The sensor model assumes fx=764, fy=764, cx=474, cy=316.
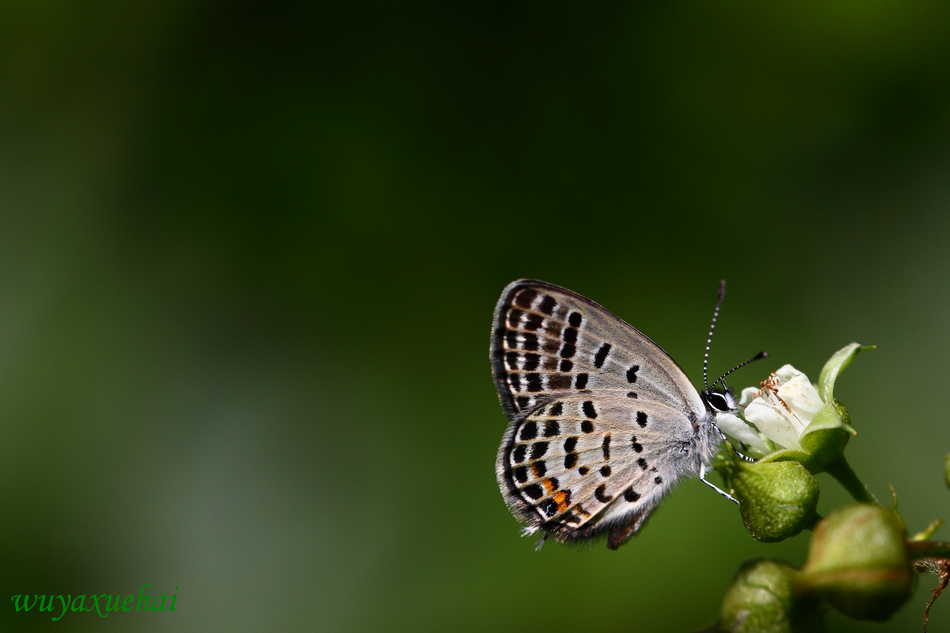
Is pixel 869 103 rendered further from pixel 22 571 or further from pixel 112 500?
pixel 22 571

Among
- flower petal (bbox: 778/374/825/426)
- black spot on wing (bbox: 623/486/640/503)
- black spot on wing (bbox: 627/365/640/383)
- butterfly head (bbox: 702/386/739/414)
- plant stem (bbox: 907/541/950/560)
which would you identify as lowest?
black spot on wing (bbox: 623/486/640/503)

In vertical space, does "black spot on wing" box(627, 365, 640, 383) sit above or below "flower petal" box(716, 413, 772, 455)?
above

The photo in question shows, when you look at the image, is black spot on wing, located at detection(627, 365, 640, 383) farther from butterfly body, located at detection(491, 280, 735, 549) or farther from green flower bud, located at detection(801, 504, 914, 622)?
green flower bud, located at detection(801, 504, 914, 622)

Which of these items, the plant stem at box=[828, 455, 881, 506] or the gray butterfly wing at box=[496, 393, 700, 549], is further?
the gray butterfly wing at box=[496, 393, 700, 549]

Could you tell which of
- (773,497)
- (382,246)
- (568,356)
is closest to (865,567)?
(773,497)

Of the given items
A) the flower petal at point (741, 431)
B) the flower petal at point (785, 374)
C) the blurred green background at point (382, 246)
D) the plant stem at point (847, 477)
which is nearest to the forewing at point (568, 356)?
the flower petal at point (741, 431)

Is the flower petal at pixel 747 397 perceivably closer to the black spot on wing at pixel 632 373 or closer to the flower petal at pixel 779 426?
the flower petal at pixel 779 426

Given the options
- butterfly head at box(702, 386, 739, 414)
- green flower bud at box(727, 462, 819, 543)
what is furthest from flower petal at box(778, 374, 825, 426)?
green flower bud at box(727, 462, 819, 543)
